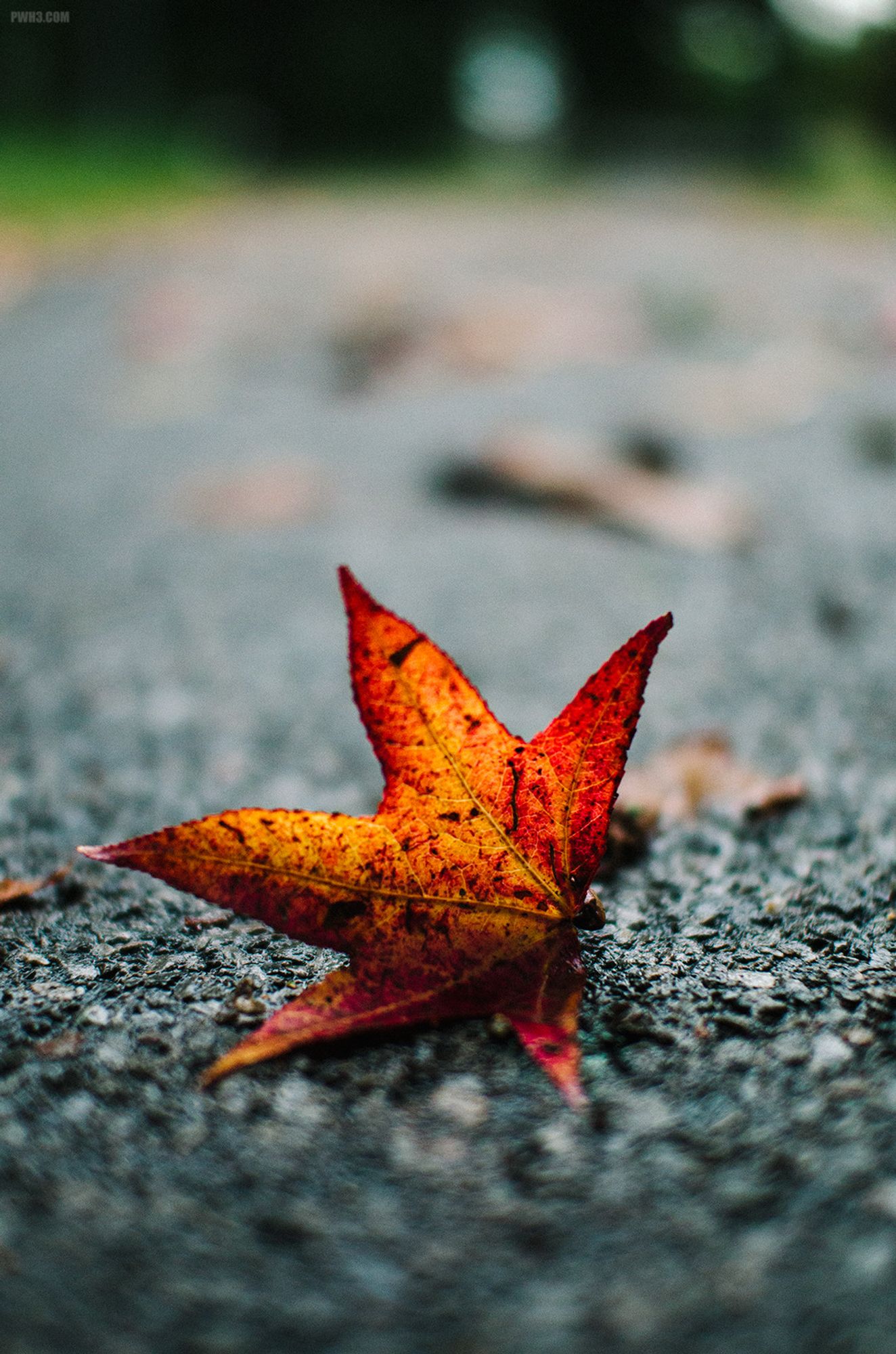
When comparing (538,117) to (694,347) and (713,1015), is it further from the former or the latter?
(713,1015)

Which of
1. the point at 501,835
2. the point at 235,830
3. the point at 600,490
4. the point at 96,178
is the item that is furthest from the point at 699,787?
the point at 96,178

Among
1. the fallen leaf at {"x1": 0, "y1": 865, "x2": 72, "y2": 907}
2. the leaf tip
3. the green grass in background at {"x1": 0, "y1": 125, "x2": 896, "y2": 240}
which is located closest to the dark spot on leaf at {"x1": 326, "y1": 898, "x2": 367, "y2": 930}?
the leaf tip

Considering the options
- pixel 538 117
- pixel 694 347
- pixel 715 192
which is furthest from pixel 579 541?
pixel 538 117

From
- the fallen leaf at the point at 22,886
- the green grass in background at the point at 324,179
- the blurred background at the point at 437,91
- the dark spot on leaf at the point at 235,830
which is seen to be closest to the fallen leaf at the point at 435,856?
the dark spot on leaf at the point at 235,830

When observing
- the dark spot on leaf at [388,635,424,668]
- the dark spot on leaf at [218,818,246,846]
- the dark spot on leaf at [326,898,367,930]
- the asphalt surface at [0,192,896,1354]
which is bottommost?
the asphalt surface at [0,192,896,1354]

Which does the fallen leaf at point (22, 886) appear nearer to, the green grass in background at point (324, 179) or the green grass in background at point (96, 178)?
the green grass in background at point (324, 179)

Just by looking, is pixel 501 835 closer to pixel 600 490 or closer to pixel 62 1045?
pixel 62 1045

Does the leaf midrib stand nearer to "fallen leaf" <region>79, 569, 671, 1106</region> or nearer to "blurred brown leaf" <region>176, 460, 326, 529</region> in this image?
"fallen leaf" <region>79, 569, 671, 1106</region>

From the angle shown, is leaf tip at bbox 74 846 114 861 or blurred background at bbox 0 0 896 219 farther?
blurred background at bbox 0 0 896 219
